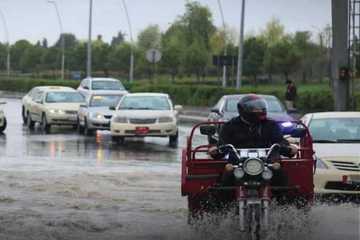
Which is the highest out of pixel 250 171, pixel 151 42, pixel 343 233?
pixel 151 42

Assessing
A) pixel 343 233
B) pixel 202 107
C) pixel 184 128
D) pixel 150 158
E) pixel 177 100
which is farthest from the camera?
pixel 177 100

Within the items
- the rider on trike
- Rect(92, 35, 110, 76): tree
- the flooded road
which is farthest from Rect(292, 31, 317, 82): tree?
the rider on trike

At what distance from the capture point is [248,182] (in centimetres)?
828

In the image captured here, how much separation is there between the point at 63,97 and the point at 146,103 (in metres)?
7.14

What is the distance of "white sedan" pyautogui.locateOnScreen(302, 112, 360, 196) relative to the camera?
12.0 metres

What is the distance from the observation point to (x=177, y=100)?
181 ft

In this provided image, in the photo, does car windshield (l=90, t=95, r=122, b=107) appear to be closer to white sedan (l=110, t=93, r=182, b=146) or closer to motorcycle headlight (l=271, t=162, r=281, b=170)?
white sedan (l=110, t=93, r=182, b=146)

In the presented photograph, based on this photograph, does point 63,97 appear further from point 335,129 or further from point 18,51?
point 18,51

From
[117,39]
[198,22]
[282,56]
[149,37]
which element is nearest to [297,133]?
[282,56]

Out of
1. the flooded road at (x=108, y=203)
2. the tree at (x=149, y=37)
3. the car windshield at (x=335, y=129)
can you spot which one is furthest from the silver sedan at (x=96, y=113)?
the tree at (x=149, y=37)

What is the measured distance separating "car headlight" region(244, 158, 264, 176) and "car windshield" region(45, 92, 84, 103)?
24.2m

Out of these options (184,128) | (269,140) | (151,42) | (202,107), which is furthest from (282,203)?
(151,42)

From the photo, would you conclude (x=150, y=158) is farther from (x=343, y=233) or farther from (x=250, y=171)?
(x=250, y=171)

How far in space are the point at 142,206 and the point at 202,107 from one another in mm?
38656
